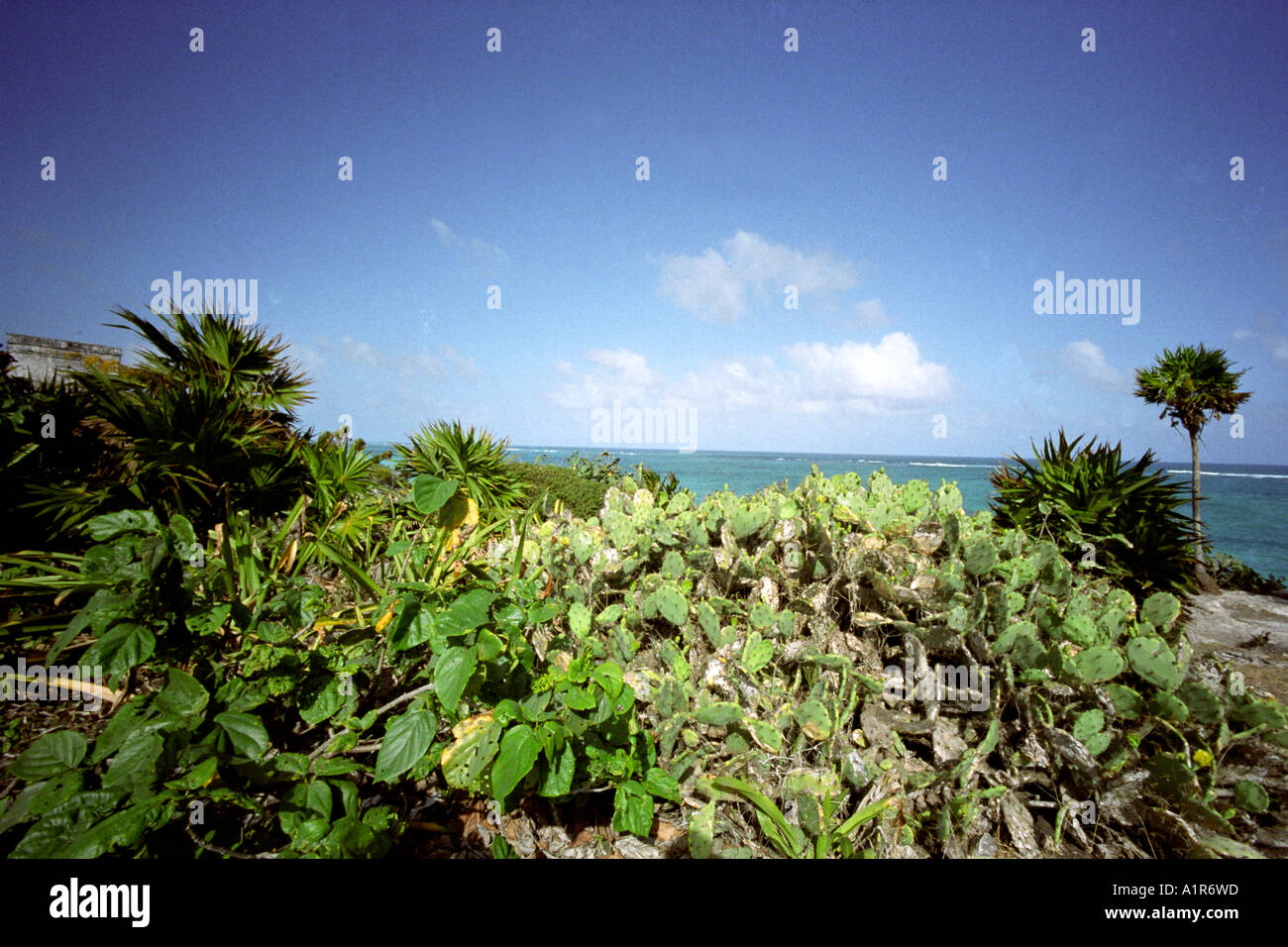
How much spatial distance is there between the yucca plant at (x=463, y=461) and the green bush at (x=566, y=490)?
463 millimetres

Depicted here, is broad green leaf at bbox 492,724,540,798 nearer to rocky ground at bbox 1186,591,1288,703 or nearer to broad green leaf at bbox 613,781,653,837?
broad green leaf at bbox 613,781,653,837

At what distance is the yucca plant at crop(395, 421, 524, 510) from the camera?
5.81 meters

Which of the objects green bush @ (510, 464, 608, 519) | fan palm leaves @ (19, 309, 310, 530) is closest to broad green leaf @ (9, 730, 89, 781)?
fan palm leaves @ (19, 309, 310, 530)

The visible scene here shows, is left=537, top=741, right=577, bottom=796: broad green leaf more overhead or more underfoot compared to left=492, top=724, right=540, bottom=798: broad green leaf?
more underfoot

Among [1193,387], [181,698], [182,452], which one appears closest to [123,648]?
[181,698]

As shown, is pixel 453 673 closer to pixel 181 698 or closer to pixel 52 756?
pixel 181 698

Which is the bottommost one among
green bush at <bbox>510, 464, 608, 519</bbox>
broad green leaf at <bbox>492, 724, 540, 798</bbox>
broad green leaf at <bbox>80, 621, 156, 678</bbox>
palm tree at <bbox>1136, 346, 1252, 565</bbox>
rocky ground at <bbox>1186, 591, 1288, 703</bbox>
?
rocky ground at <bbox>1186, 591, 1288, 703</bbox>

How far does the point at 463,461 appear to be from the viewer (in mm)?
5926

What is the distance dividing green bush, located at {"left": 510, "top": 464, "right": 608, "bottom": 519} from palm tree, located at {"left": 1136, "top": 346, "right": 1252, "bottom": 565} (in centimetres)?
1615

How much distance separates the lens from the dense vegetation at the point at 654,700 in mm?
1378

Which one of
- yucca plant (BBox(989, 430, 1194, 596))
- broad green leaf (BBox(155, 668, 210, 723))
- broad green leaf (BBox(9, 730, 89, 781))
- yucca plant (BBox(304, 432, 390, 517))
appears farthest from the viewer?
yucca plant (BBox(304, 432, 390, 517))

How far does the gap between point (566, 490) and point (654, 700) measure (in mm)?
5892
